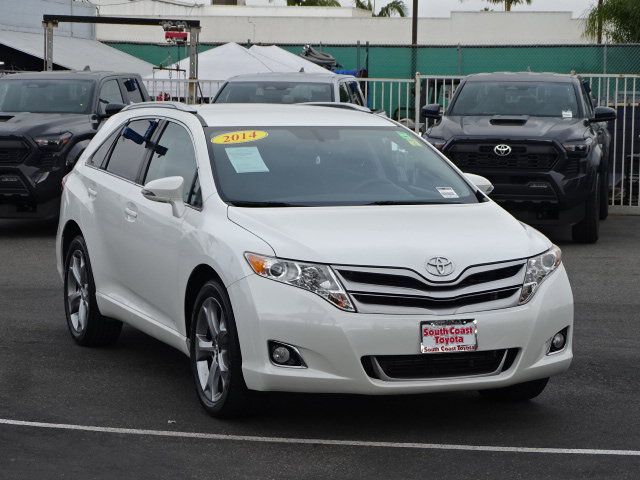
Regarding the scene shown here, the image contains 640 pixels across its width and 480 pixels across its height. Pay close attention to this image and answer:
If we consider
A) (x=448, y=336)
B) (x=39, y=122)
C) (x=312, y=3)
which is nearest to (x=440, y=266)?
(x=448, y=336)

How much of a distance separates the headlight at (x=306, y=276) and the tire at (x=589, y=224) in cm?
912

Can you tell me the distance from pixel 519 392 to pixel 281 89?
1107 centimetres

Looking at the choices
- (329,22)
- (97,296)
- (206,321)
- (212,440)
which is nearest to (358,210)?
(206,321)

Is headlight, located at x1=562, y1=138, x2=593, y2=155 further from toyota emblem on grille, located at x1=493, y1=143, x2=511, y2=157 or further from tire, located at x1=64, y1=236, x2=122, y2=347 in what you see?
tire, located at x1=64, y1=236, x2=122, y2=347

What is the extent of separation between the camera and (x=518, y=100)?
16.3 metres

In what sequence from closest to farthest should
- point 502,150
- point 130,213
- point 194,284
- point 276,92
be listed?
point 194,284 < point 130,213 < point 502,150 < point 276,92

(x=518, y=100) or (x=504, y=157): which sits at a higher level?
(x=518, y=100)

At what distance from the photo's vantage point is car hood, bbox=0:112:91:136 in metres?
15.7

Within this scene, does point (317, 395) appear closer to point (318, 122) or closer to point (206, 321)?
point (206, 321)

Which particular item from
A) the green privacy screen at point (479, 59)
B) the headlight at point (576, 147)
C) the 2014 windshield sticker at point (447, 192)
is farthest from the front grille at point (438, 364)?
the green privacy screen at point (479, 59)

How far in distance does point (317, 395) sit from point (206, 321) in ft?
2.82

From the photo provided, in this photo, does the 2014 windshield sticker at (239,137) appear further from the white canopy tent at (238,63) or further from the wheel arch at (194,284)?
the white canopy tent at (238,63)

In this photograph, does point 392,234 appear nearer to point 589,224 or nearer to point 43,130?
point 589,224

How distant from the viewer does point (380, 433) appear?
669 centimetres
